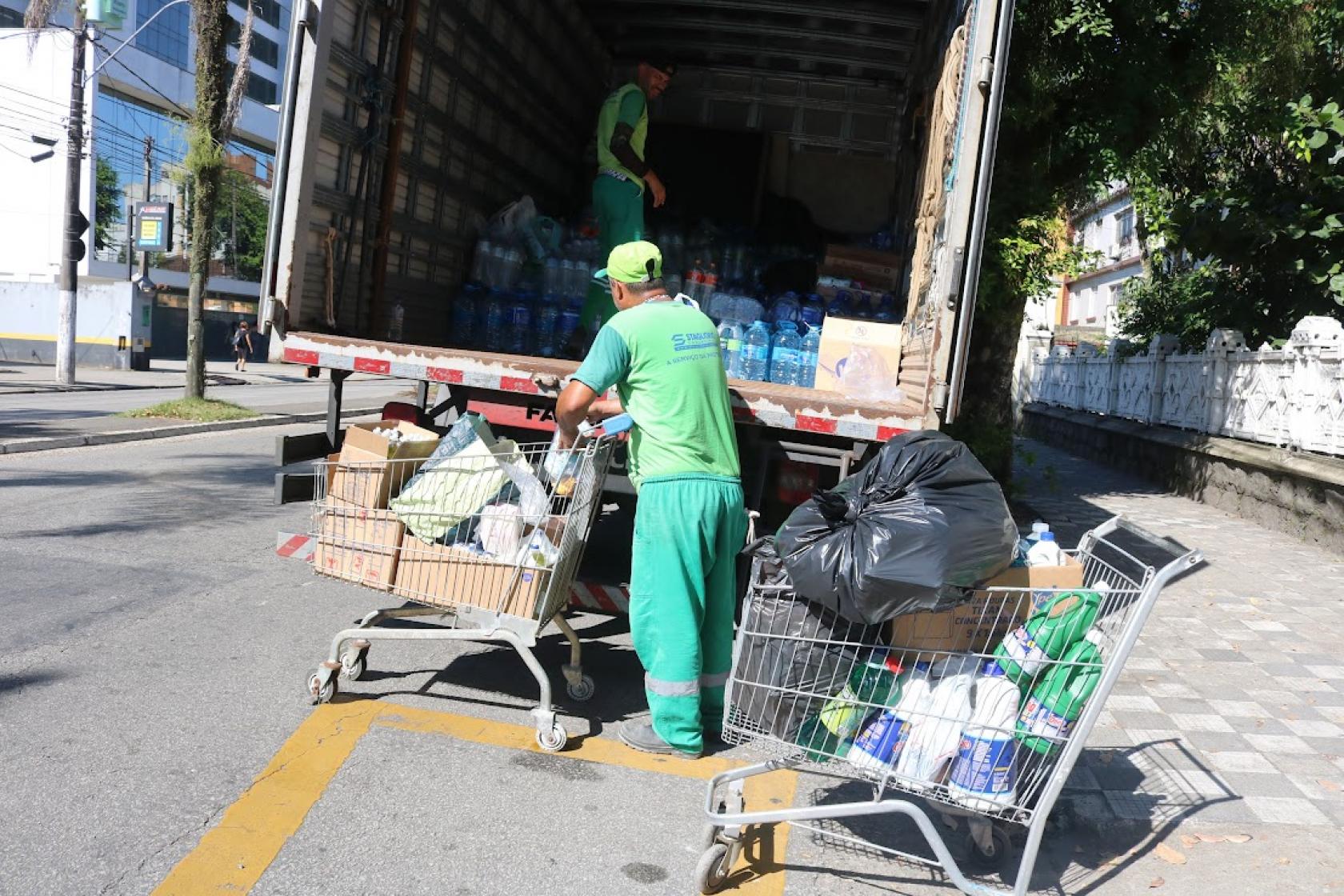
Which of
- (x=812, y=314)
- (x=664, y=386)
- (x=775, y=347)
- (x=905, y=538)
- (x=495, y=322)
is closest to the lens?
(x=905, y=538)

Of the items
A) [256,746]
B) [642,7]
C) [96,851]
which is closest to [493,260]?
[642,7]

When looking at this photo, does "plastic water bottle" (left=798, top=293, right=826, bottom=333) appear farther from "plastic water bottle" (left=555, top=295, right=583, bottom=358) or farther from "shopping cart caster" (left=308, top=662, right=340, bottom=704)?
"shopping cart caster" (left=308, top=662, right=340, bottom=704)

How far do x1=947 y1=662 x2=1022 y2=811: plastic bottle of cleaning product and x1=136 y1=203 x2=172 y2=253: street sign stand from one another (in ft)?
100

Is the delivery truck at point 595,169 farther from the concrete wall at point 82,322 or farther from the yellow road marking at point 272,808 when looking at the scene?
the concrete wall at point 82,322

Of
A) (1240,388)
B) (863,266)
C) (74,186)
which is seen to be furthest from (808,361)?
(74,186)

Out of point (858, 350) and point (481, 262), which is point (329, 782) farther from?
point (481, 262)

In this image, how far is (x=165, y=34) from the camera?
42906 mm

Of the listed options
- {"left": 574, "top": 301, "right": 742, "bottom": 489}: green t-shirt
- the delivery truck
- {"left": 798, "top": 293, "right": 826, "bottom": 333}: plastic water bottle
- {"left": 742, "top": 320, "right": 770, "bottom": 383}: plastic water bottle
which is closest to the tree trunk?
the delivery truck

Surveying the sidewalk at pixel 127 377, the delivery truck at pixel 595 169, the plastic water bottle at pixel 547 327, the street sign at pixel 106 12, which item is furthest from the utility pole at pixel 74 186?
the plastic water bottle at pixel 547 327

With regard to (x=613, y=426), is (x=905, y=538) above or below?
below

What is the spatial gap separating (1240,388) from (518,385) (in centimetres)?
927

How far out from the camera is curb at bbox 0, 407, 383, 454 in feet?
37.2

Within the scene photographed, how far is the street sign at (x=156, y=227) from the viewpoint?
30.1m

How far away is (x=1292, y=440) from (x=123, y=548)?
966cm
